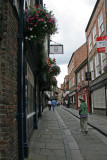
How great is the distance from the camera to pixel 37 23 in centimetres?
457

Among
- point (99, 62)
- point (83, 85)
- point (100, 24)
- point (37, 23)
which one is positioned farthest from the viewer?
point (83, 85)

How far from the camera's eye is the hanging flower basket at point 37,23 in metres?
4.56

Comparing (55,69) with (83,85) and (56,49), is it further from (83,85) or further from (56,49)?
(83,85)

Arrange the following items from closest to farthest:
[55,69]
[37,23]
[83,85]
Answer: [37,23] < [55,69] < [83,85]

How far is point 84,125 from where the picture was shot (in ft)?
26.8

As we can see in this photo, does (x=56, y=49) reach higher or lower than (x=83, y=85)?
higher

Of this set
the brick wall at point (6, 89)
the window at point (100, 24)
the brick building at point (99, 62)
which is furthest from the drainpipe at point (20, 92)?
the window at point (100, 24)

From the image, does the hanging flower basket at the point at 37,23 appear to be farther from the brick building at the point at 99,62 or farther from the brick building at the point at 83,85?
the brick building at the point at 83,85

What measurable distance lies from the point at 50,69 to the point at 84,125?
4303 mm

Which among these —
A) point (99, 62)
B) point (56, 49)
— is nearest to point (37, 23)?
point (56, 49)

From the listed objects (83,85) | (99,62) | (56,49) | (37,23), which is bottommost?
(83,85)

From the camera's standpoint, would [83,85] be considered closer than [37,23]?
No

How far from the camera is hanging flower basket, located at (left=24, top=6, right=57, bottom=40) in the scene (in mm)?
4559

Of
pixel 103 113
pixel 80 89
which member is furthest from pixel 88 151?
pixel 80 89
